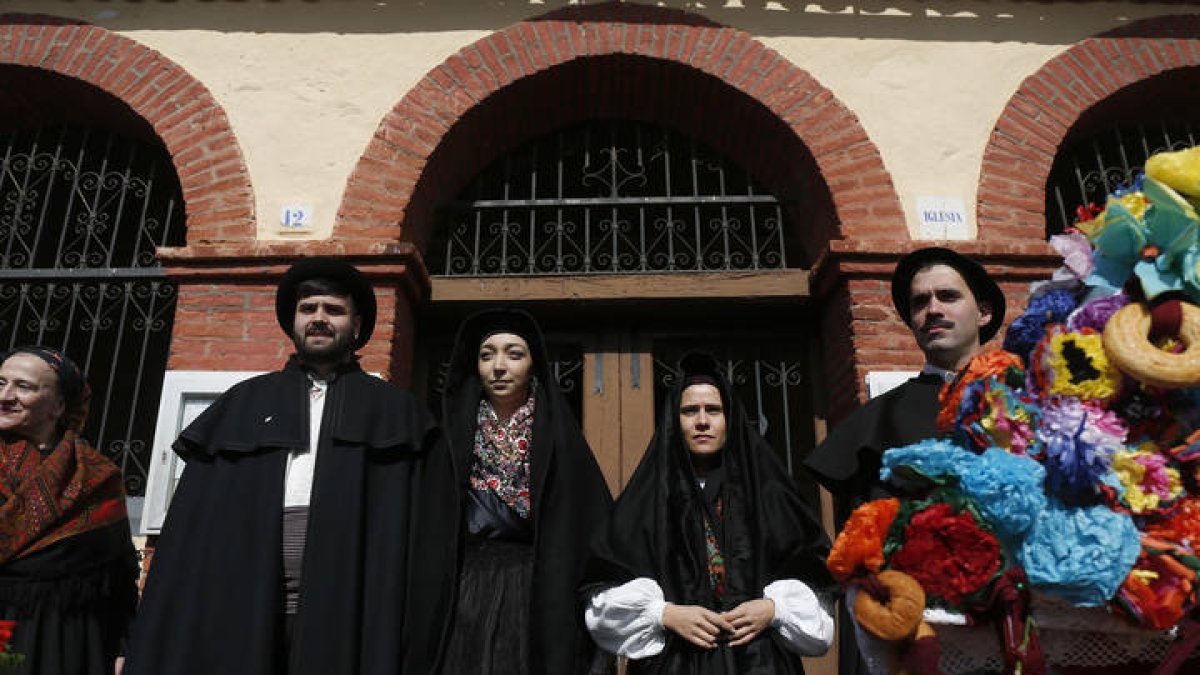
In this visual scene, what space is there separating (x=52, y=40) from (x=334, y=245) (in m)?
2.13

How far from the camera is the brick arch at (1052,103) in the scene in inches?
193

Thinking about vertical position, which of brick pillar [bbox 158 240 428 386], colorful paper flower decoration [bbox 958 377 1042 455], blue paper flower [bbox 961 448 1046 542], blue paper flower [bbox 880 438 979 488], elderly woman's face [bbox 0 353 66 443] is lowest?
blue paper flower [bbox 961 448 1046 542]

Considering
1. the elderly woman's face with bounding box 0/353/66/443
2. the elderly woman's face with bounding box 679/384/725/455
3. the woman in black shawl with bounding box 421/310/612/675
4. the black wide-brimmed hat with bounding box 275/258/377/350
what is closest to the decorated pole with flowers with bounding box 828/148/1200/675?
the elderly woman's face with bounding box 679/384/725/455

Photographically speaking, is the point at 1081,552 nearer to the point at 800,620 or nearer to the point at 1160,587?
the point at 1160,587

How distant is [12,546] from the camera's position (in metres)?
3.11

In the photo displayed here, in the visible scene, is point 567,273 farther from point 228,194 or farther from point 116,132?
point 116,132

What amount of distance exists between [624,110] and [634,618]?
→ 140 inches

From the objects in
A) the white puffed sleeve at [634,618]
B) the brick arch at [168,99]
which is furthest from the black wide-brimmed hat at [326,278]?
the brick arch at [168,99]

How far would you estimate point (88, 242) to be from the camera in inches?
208

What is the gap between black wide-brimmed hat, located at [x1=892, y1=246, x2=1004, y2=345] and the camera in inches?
121

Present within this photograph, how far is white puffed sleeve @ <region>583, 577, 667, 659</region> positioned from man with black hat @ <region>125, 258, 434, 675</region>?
65 cm

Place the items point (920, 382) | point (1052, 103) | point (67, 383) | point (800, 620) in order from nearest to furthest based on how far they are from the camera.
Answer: point (800, 620) → point (920, 382) → point (67, 383) → point (1052, 103)

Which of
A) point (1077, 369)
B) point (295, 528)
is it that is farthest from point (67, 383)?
point (1077, 369)

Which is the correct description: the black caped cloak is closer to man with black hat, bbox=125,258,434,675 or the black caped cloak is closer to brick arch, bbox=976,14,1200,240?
man with black hat, bbox=125,258,434,675
